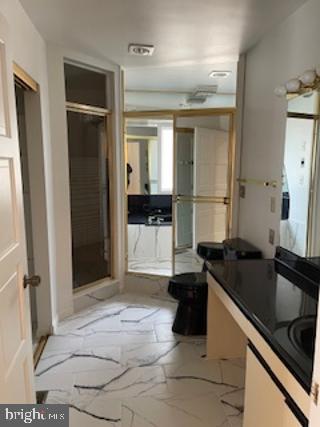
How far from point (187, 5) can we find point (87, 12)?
0.65 m

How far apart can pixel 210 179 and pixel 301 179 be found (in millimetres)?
1519

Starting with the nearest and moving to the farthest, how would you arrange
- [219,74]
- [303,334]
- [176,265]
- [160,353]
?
[303,334] → [160,353] → [219,74] → [176,265]

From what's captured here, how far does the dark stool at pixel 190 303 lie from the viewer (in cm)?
276

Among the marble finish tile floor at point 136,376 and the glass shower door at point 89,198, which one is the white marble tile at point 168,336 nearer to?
the marble finish tile floor at point 136,376

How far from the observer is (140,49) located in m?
2.86

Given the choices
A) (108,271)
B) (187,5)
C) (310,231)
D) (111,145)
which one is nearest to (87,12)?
(187,5)

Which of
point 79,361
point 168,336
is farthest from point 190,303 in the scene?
point 79,361

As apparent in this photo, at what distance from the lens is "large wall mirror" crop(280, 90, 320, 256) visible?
205cm

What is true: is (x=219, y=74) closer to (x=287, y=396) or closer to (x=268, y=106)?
(x=268, y=106)

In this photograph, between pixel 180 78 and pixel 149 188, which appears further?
pixel 149 188

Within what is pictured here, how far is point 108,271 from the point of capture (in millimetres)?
3773

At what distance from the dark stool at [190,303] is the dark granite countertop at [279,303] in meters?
0.49

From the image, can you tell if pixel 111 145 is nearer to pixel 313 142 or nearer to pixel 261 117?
pixel 261 117

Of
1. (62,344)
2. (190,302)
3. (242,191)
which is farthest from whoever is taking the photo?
(242,191)
